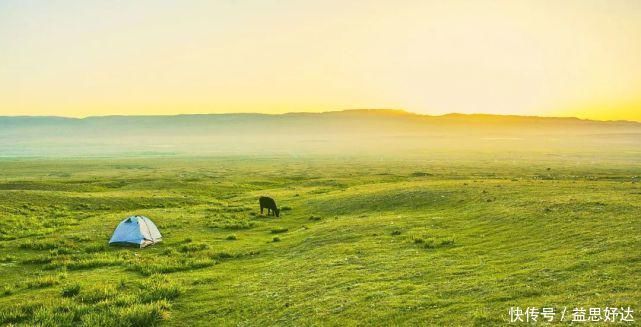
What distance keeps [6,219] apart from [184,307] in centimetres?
3194

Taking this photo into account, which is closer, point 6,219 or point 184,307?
point 184,307

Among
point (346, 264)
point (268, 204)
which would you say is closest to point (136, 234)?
point (268, 204)

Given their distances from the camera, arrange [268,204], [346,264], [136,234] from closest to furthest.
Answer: [346,264]
[136,234]
[268,204]

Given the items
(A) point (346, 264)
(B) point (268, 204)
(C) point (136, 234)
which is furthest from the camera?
(B) point (268, 204)

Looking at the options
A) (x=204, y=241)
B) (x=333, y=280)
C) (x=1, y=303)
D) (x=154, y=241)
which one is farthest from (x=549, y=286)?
(x=154, y=241)

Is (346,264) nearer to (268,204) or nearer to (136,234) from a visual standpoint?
(136,234)

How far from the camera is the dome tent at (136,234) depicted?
31.2 m

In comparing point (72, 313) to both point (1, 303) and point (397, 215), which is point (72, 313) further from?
point (397, 215)

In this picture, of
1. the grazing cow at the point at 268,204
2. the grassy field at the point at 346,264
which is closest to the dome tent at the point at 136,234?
the grassy field at the point at 346,264

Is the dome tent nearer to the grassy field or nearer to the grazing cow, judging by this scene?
the grassy field

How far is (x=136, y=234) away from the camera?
103 ft

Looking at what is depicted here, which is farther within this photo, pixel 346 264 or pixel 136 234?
pixel 136 234

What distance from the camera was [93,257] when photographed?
91.9 feet

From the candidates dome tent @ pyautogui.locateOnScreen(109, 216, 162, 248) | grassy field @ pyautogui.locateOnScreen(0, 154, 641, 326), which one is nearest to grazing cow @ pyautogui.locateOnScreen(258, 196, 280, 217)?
grassy field @ pyautogui.locateOnScreen(0, 154, 641, 326)
